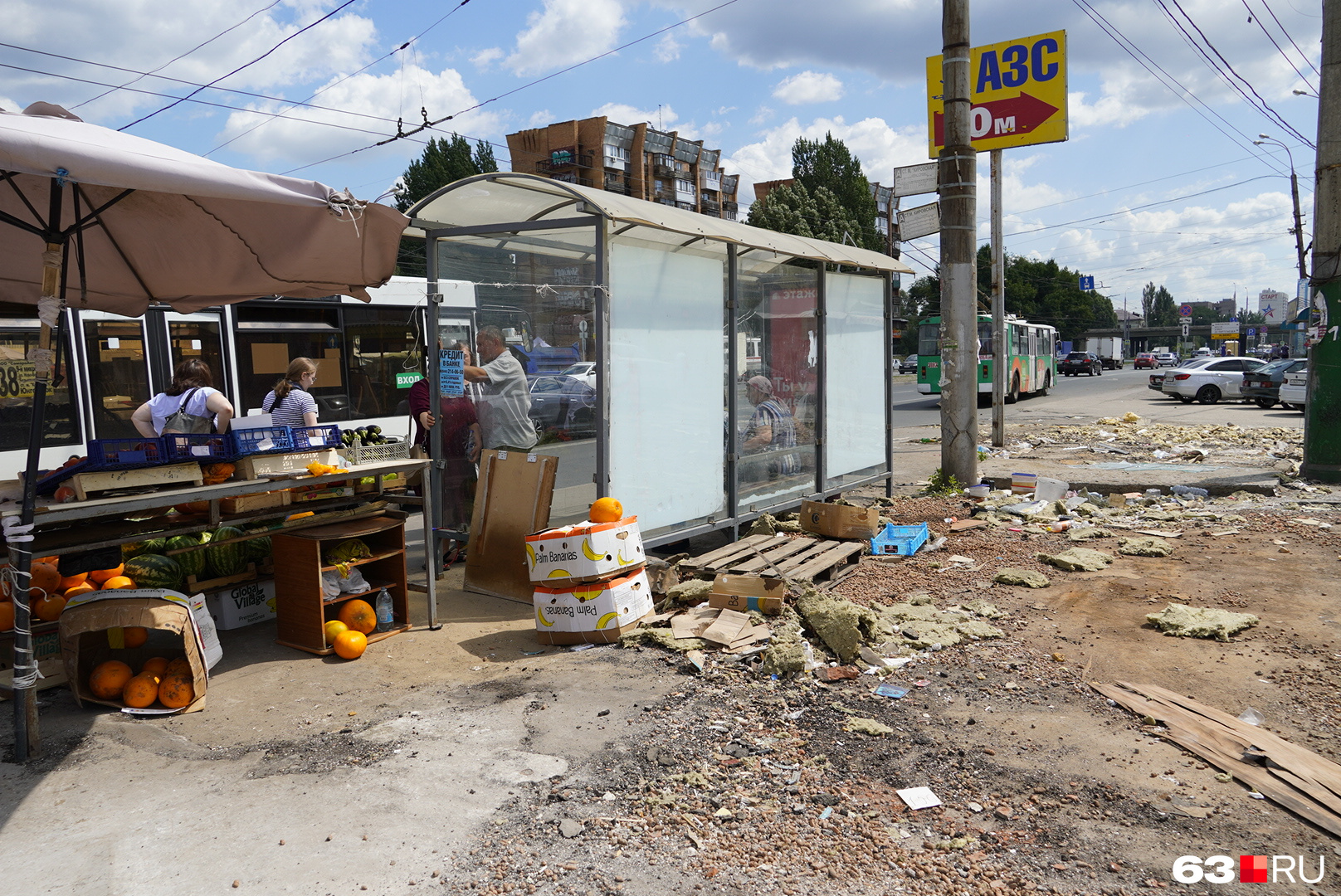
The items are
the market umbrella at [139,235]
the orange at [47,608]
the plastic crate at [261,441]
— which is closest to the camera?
the market umbrella at [139,235]

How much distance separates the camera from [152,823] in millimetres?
3475

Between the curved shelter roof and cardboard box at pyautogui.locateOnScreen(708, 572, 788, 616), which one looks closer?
cardboard box at pyautogui.locateOnScreen(708, 572, 788, 616)

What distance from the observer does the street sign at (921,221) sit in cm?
1081

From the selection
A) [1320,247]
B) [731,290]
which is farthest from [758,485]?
[1320,247]

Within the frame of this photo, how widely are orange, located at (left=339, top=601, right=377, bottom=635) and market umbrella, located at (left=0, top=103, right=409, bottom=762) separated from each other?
1.85 meters

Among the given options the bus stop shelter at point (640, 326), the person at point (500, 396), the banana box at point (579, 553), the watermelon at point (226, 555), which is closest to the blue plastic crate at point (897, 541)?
the bus stop shelter at point (640, 326)

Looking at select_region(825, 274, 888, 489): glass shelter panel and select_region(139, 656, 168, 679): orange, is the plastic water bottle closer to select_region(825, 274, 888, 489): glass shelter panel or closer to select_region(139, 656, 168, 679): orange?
select_region(139, 656, 168, 679): orange

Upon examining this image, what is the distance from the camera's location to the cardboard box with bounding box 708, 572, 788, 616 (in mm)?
5988

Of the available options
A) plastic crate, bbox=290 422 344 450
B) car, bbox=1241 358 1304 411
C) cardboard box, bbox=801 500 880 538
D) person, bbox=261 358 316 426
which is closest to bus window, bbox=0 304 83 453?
person, bbox=261 358 316 426

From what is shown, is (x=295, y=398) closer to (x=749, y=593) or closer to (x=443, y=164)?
(x=749, y=593)

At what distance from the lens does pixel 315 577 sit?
5516mm

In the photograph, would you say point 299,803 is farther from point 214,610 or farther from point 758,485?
point 758,485

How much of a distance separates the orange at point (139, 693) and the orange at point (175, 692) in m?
0.04

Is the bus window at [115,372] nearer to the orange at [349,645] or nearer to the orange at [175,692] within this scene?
the orange at [349,645]
